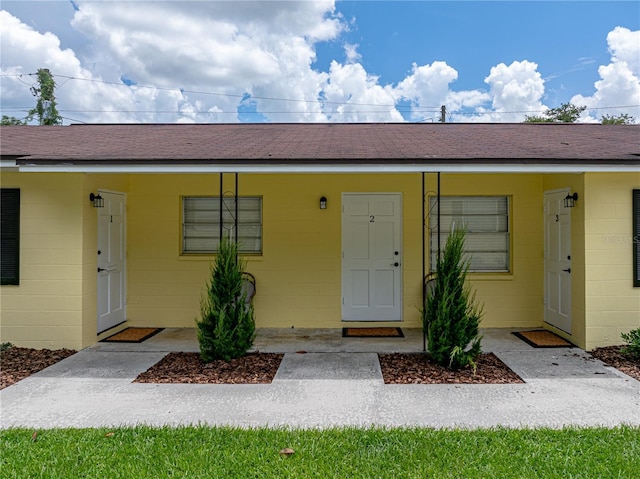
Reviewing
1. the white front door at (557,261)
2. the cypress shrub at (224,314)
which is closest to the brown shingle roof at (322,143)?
the white front door at (557,261)

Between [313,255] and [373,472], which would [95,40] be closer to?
[313,255]

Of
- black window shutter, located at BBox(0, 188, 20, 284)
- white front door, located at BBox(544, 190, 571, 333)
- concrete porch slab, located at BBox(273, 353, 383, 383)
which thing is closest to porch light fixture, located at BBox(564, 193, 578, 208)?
white front door, located at BBox(544, 190, 571, 333)

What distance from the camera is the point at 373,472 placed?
8.64ft

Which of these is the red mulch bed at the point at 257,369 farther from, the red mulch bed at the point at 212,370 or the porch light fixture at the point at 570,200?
the porch light fixture at the point at 570,200

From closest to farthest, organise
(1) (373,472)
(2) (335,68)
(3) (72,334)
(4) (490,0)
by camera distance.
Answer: (1) (373,472)
(3) (72,334)
(4) (490,0)
(2) (335,68)

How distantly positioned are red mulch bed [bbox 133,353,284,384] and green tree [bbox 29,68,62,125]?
30.5m

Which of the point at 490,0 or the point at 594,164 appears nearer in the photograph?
the point at 594,164

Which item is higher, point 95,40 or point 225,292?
point 95,40

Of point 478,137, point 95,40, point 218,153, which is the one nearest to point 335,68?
point 95,40

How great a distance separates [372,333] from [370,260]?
1186 mm

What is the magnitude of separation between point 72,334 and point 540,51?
57.7 feet

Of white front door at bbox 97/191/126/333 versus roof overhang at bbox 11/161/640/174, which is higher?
roof overhang at bbox 11/161/640/174

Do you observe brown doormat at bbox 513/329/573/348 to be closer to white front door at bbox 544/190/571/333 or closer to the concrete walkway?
white front door at bbox 544/190/571/333

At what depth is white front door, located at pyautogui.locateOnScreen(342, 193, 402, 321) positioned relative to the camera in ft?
22.4
